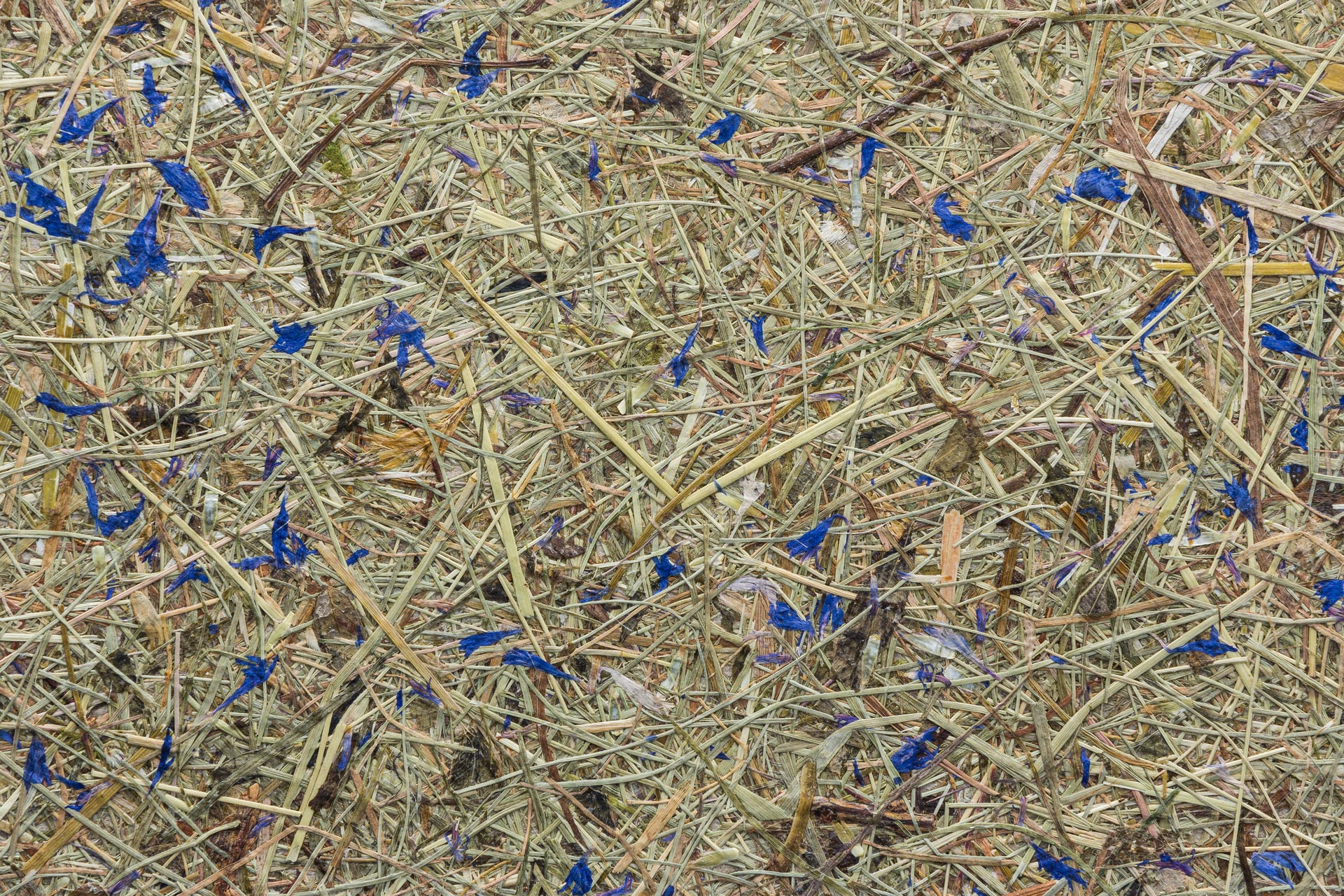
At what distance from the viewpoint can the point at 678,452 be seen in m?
1.63

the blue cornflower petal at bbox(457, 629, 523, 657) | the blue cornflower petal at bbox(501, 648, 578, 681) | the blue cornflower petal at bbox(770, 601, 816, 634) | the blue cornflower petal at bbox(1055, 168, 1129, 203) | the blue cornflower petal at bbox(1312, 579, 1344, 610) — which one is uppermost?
the blue cornflower petal at bbox(1055, 168, 1129, 203)

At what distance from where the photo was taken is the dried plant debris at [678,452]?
63.4 inches

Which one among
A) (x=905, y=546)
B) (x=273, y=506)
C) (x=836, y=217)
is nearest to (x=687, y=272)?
(x=836, y=217)

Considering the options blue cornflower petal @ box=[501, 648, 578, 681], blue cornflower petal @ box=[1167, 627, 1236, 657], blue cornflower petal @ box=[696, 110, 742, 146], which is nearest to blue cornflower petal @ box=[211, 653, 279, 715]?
blue cornflower petal @ box=[501, 648, 578, 681]

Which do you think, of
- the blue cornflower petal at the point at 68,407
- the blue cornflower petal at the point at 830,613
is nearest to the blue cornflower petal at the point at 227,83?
the blue cornflower petal at the point at 68,407

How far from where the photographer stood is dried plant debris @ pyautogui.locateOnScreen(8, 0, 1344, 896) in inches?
63.4

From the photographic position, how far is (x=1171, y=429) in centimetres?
162

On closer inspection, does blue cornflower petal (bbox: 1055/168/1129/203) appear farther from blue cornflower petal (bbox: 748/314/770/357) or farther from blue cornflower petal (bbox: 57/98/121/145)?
blue cornflower petal (bbox: 57/98/121/145)

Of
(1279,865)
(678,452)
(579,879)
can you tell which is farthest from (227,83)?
(1279,865)

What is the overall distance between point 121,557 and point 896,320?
1.43m

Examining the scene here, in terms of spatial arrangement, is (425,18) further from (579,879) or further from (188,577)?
(579,879)

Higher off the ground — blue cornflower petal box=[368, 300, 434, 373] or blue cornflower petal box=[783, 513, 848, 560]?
blue cornflower petal box=[368, 300, 434, 373]

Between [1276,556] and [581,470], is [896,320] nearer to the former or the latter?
[581,470]

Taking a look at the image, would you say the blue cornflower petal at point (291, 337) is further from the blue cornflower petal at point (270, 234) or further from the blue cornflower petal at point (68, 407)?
the blue cornflower petal at point (68, 407)
